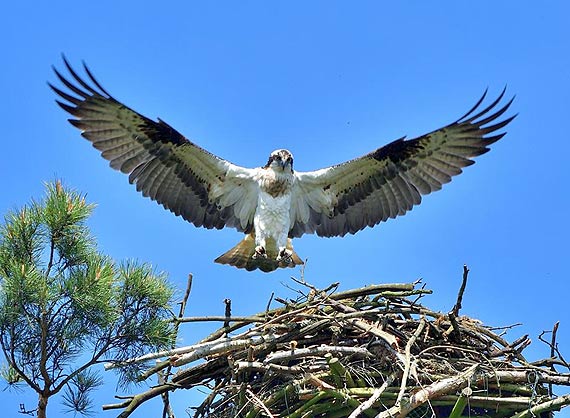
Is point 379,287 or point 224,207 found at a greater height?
point 224,207

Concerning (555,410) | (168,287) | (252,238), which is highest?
(252,238)

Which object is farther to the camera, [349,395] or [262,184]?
[262,184]

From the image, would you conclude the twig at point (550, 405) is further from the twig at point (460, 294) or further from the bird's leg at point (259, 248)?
the bird's leg at point (259, 248)

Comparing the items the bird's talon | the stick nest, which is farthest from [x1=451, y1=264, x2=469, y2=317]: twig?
the bird's talon

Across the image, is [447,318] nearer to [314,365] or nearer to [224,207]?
[314,365]

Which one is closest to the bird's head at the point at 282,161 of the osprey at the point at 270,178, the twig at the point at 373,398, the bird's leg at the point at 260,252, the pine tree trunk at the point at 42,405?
the osprey at the point at 270,178

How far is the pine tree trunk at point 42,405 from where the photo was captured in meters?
5.20

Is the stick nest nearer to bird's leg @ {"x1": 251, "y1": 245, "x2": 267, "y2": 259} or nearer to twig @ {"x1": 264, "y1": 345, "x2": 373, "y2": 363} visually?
twig @ {"x1": 264, "y1": 345, "x2": 373, "y2": 363}

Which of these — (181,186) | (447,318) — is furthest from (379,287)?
(181,186)

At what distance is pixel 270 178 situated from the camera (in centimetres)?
782

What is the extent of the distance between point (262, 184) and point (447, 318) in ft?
8.30

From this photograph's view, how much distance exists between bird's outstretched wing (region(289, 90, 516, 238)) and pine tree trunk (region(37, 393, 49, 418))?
340cm

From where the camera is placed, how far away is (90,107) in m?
7.69

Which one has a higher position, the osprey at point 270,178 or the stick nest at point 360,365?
the osprey at point 270,178
